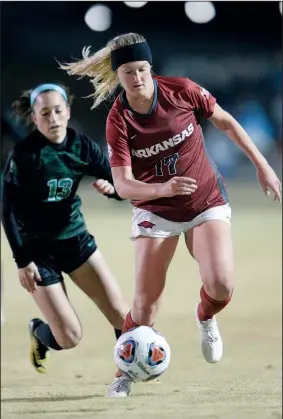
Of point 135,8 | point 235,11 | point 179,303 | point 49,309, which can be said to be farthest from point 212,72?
point 49,309

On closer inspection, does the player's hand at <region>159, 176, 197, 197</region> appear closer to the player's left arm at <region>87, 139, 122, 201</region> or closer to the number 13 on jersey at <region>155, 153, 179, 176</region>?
the number 13 on jersey at <region>155, 153, 179, 176</region>

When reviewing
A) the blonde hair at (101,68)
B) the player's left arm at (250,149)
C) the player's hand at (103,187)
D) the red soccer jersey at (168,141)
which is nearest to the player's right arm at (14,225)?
the player's hand at (103,187)

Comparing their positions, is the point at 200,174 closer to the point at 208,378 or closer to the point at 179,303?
the point at 208,378

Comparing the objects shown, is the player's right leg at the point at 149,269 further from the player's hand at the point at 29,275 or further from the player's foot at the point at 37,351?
the player's foot at the point at 37,351

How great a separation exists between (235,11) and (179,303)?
2782mm

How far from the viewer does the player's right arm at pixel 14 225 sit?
4.39 metres

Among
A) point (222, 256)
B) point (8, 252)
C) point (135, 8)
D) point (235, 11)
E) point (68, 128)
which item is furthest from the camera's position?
point (8, 252)

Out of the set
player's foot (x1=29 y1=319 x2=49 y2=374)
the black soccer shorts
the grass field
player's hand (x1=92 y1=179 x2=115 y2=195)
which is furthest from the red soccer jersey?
player's foot (x1=29 y1=319 x2=49 y2=374)

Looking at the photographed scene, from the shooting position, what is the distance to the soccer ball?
152 inches

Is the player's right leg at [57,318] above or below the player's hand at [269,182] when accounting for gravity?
below

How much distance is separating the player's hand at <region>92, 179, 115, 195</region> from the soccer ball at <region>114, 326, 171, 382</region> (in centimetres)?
70

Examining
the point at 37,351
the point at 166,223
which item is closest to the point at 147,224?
the point at 166,223

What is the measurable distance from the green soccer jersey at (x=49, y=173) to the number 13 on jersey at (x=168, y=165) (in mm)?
440

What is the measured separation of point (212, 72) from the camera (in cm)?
863
